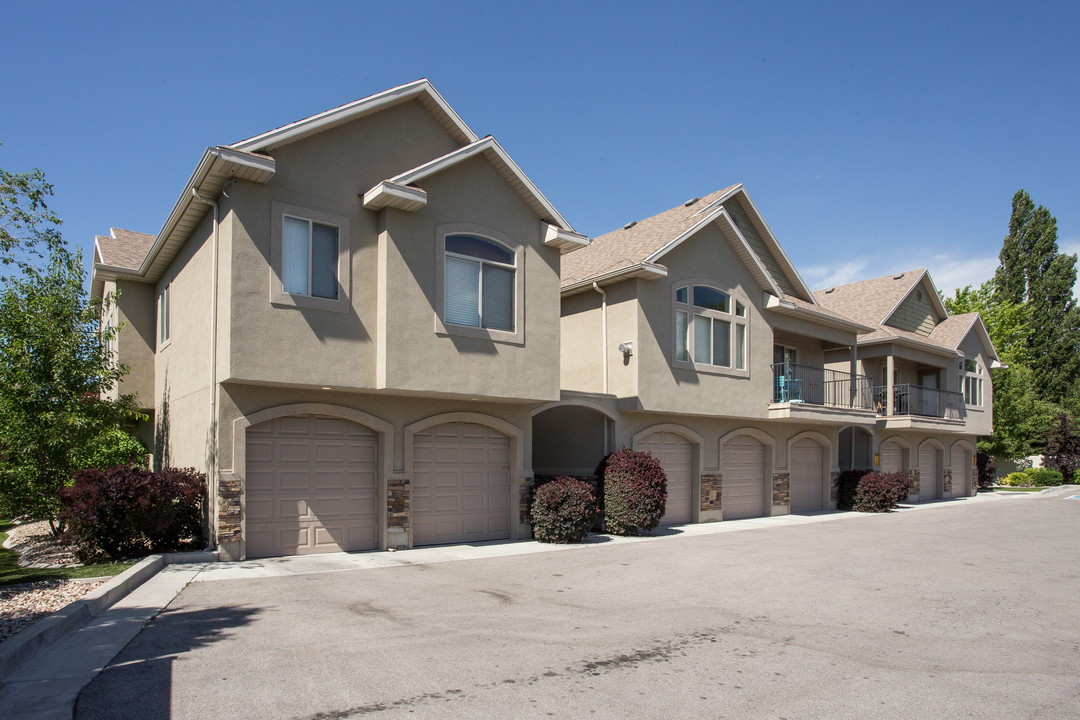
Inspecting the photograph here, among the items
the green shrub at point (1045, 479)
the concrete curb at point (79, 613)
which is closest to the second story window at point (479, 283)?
the concrete curb at point (79, 613)

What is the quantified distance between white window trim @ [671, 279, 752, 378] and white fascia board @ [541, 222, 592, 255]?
161 inches

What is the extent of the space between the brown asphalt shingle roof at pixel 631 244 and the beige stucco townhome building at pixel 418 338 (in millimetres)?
131

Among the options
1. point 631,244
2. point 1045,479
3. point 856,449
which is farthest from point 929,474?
point 631,244

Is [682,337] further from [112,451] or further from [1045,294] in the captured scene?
[1045,294]

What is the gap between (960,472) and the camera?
1313 inches

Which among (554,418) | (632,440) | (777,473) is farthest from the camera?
(777,473)

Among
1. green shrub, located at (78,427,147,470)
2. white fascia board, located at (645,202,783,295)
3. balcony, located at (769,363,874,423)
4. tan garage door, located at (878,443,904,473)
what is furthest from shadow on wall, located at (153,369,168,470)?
tan garage door, located at (878,443,904,473)

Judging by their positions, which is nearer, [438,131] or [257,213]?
[257,213]

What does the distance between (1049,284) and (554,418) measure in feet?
157

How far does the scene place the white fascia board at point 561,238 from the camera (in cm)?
1523

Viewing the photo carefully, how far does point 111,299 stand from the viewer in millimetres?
16344

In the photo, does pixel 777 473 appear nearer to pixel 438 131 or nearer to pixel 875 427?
pixel 875 427

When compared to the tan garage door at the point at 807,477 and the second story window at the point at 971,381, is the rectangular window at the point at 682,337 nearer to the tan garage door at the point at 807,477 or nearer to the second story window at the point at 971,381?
the tan garage door at the point at 807,477

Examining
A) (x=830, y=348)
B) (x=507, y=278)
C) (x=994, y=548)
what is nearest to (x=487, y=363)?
(x=507, y=278)
